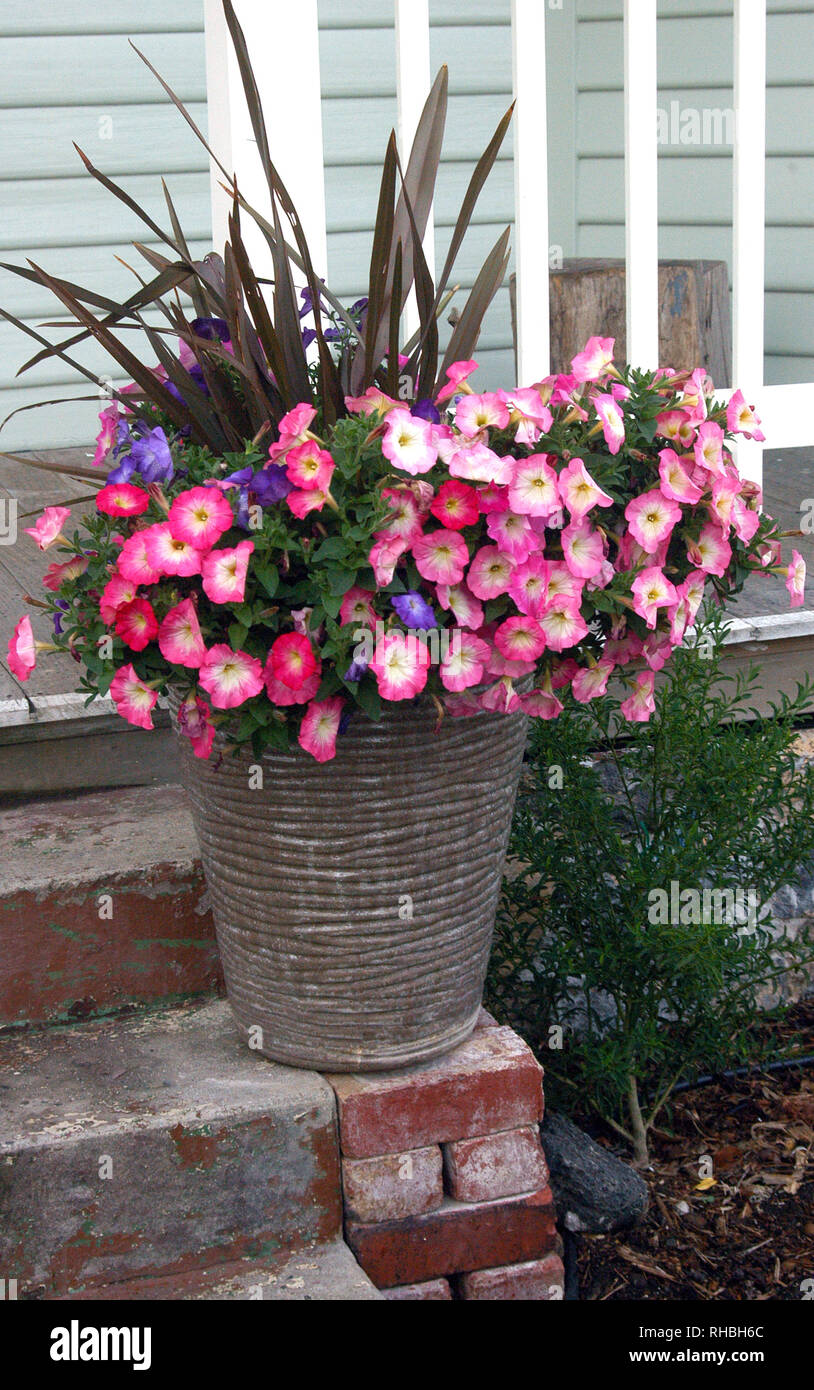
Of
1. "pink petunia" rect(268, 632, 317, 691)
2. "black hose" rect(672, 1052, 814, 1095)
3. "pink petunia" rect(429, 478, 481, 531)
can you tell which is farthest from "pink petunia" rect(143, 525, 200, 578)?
"black hose" rect(672, 1052, 814, 1095)

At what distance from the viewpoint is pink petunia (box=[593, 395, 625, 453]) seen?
4.21 feet

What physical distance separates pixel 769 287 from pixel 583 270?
Answer: 0.87m

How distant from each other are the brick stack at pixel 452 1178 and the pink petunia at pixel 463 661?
501 millimetres

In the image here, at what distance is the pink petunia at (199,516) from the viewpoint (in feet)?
3.94

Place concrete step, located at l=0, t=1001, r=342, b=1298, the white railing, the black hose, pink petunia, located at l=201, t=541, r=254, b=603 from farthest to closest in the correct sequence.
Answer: the black hose
the white railing
concrete step, located at l=0, t=1001, r=342, b=1298
pink petunia, located at l=201, t=541, r=254, b=603

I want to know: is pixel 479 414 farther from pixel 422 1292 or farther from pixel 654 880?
pixel 422 1292

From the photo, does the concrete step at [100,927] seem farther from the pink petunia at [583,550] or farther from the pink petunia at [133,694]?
the pink petunia at [583,550]

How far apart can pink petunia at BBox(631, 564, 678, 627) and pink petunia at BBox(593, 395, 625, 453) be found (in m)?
0.13

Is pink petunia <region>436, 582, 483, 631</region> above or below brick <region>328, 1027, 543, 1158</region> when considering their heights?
above

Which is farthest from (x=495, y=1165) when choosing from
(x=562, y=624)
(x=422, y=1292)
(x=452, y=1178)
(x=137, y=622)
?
(x=137, y=622)

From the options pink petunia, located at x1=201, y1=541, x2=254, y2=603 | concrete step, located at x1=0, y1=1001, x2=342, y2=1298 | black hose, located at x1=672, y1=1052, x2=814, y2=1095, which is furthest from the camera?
black hose, located at x1=672, y1=1052, x2=814, y2=1095

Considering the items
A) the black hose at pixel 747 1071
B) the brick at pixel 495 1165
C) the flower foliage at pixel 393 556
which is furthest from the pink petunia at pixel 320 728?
the black hose at pixel 747 1071

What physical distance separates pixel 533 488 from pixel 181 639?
36 centimetres

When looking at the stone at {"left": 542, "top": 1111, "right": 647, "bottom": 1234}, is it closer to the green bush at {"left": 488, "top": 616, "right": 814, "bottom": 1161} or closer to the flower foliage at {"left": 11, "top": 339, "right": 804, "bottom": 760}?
the green bush at {"left": 488, "top": 616, "right": 814, "bottom": 1161}
